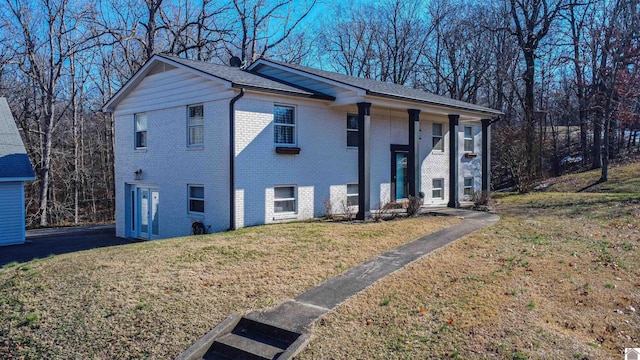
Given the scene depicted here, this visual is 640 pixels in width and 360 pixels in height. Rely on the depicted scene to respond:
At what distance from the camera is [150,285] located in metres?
7.54

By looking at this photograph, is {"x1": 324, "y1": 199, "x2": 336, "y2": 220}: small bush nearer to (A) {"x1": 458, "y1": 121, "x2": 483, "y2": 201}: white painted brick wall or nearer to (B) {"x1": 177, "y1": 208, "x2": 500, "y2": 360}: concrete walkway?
(B) {"x1": 177, "y1": 208, "x2": 500, "y2": 360}: concrete walkway

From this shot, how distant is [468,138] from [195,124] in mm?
13723

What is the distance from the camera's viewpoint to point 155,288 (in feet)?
24.3

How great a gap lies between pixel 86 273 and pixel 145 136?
8997 mm

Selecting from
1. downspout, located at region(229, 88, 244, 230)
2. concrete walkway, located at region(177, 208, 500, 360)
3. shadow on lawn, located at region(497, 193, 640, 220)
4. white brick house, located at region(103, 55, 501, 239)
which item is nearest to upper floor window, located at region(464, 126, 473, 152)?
white brick house, located at region(103, 55, 501, 239)

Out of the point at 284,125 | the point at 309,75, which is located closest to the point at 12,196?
the point at 284,125

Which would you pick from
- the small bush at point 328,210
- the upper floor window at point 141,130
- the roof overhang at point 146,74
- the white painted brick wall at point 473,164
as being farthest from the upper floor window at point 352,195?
the upper floor window at point 141,130

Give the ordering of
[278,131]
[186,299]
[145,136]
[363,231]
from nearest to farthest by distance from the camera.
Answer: [186,299] < [363,231] < [278,131] < [145,136]

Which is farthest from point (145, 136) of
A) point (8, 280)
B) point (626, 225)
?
point (626, 225)

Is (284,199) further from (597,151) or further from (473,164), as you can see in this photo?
(597,151)

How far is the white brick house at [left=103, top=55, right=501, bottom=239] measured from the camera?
13156 mm

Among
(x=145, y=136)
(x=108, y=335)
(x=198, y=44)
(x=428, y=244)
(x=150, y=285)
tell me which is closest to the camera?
(x=108, y=335)

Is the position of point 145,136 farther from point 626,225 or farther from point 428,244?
point 626,225

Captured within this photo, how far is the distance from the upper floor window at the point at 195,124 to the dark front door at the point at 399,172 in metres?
7.62
